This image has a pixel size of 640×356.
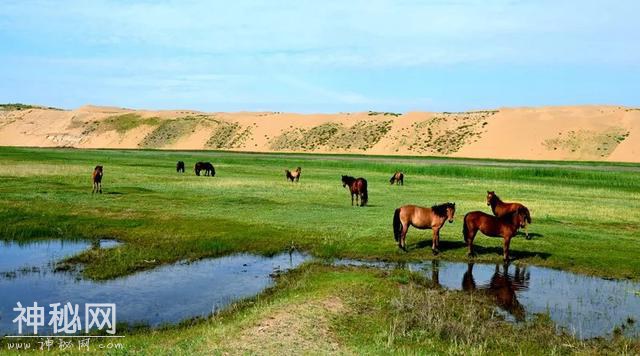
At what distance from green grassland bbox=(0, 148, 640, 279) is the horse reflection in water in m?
1.57

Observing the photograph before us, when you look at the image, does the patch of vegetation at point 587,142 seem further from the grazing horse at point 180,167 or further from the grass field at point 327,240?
the grazing horse at point 180,167

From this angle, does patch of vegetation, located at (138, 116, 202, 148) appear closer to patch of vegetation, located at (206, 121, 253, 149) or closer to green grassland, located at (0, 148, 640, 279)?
patch of vegetation, located at (206, 121, 253, 149)

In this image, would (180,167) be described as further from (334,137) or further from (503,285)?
(334,137)

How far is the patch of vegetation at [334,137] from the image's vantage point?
145875mm

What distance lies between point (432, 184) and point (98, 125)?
158486 mm

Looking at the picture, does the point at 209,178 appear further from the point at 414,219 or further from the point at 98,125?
the point at 98,125

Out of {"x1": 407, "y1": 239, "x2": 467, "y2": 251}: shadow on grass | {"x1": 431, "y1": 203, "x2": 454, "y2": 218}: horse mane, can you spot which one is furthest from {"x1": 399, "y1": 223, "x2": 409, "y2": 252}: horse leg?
{"x1": 431, "y1": 203, "x2": 454, "y2": 218}: horse mane

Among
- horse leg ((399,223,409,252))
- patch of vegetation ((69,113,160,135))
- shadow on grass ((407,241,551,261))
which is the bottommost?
shadow on grass ((407,241,551,261))

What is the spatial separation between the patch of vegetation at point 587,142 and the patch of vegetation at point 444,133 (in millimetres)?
18940

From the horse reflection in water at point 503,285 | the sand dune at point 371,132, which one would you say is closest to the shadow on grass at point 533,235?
the horse reflection in water at point 503,285

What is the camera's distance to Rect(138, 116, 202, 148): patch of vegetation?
162775mm

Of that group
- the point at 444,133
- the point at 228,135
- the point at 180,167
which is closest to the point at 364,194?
the point at 180,167

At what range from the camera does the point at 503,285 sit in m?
16.9

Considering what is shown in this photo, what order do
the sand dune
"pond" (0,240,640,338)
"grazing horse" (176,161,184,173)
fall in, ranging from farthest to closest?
the sand dune → "grazing horse" (176,161,184,173) → "pond" (0,240,640,338)
